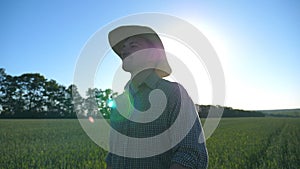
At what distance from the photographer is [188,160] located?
158cm

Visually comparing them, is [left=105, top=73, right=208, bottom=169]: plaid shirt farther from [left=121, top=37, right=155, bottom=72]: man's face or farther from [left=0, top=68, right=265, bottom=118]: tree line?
[left=0, top=68, right=265, bottom=118]: tree line

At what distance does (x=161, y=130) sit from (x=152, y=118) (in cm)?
10

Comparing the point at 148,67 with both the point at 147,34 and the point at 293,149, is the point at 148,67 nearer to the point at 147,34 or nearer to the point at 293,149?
the point at 147,34

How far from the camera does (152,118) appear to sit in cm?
180

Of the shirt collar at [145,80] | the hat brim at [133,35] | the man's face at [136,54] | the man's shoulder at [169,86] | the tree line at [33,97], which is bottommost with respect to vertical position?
the man's shoulder at [169,86]

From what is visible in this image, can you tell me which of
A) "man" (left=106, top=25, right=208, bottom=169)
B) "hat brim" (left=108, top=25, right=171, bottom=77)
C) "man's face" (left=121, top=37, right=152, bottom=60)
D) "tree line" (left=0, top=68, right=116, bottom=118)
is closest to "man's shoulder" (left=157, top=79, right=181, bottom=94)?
"man" (left=106, top=25, right=208, bottom=169)

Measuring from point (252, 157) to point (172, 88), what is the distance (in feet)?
24.8

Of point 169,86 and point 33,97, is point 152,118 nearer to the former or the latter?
point 169,86

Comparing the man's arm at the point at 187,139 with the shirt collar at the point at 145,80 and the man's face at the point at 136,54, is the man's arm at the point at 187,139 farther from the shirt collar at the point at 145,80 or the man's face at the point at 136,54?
the man's face at the point at 136,54

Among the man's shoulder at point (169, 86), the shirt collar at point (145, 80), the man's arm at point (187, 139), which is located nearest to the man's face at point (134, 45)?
the shirt collar at point (145, 80)

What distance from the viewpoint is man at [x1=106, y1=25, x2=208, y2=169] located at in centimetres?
166

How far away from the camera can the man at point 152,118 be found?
166 cm

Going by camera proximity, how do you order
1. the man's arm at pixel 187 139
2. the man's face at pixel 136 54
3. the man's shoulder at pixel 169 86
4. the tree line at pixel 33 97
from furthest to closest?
the tree line at pixel 33 97 → the man's face at pixel 136 54 → the man's shoulder at pixel 169 86 → the man's arm at pixel 187 139

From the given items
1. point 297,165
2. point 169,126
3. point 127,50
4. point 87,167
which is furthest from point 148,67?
point 297,165
